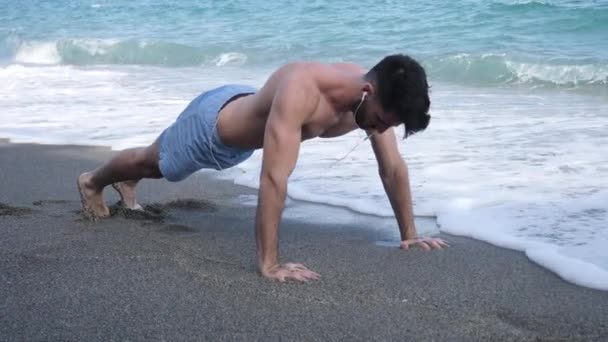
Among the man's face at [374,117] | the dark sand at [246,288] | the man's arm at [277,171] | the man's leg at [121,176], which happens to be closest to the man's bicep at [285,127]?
the man's arm at [277,171]

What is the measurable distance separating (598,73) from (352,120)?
7.04 meters

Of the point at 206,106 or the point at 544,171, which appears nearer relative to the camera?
the point at 206,106

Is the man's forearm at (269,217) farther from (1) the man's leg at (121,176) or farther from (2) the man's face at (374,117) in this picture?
(1) the man's leg at (121,176)

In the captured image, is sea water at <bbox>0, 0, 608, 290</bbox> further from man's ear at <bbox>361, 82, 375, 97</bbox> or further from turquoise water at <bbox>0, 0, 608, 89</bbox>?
man's ear at <bbox>361, 82, 375, 97</bbox>

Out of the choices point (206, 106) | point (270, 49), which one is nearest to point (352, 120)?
point (206, 106)

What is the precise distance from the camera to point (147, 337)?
2646 millimetres

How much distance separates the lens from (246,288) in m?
3.18

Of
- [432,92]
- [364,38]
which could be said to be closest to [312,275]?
[432,92]

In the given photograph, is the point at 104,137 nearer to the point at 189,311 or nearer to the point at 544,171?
the point at 544,171

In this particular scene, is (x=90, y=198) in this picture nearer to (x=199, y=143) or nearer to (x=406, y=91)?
(x=199, y=143)

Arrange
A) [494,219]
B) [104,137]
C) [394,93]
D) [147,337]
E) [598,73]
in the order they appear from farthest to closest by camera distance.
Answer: [598,73] → [104,137] → [494,219] → [394,93] → [147,337]

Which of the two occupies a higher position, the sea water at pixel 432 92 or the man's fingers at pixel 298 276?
the man's fingers at pixel 298 276

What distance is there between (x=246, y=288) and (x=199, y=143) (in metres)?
0.97

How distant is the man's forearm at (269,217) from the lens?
332cm
